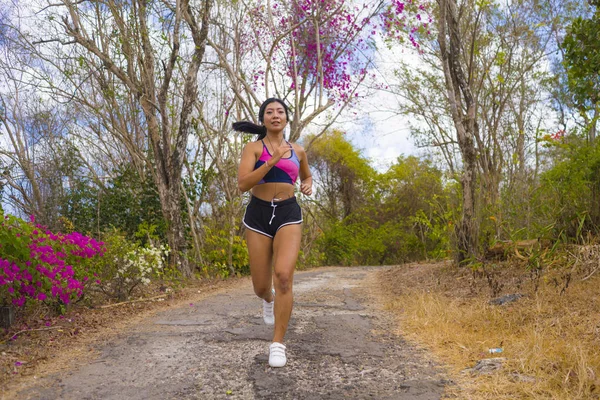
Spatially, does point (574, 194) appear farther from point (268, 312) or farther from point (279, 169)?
point (279, 169)

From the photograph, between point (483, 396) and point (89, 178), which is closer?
point (483, 396)

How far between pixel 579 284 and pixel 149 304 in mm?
5108

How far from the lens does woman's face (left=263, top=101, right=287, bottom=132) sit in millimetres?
4047

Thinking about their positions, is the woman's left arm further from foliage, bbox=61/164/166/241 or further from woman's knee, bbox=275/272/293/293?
foliage, bbox=61/164/166/241

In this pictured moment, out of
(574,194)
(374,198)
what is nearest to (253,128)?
(574,194)

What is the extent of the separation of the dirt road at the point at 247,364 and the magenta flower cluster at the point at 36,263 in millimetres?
843

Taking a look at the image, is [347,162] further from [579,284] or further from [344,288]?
[579,284]

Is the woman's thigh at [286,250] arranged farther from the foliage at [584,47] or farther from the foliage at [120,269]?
the foliage at [584,47]

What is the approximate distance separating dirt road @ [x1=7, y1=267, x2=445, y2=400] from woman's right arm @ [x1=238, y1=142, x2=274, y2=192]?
1279mm

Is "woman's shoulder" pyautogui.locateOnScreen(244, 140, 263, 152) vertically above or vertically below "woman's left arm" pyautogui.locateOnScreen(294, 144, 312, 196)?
above

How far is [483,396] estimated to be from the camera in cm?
279

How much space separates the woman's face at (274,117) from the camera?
4.05 meters

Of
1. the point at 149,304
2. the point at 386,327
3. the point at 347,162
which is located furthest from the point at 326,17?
the point at 347,162

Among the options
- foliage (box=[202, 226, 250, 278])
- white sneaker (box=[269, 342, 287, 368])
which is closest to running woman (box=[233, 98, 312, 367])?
white sneaker (box=[269, 342, 287, 368])
